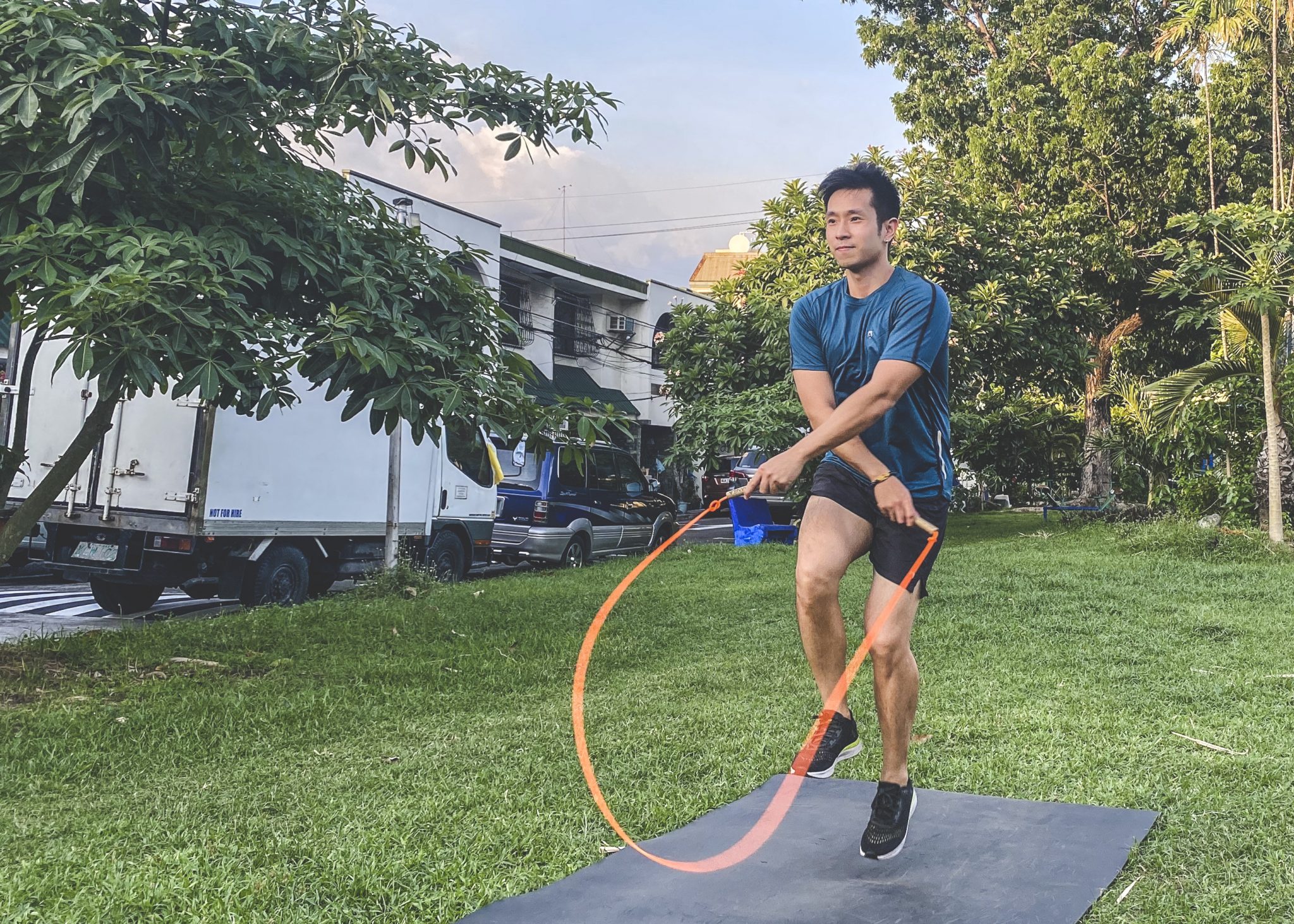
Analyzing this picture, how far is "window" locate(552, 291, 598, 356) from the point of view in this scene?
31609 millimetres

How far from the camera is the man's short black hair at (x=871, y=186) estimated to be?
3.42 meters

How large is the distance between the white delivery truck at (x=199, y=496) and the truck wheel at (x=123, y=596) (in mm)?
12

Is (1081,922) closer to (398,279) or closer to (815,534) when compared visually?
(815,534)

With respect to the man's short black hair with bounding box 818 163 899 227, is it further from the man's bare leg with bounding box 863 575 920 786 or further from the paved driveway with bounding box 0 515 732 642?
the paved driveway with bounding box 0 515 732 642

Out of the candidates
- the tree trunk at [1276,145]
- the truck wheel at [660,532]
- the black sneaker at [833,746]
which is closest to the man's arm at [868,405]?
the black sneaker at [833,746]

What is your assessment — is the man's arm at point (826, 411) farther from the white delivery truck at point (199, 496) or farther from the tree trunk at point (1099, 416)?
the tree trunk at point (1099, 416)

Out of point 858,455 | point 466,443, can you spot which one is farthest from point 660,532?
point 858,455

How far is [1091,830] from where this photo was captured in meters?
3.50

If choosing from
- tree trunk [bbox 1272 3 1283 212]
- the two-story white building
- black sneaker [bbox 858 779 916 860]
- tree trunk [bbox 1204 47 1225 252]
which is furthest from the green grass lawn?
the two-story white building

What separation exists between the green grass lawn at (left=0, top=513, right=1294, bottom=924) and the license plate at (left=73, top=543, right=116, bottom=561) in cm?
183

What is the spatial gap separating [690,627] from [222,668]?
3490 mm

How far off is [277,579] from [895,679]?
870 centimetres

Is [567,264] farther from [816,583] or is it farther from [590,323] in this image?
[816,583]

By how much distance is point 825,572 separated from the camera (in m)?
3.35
